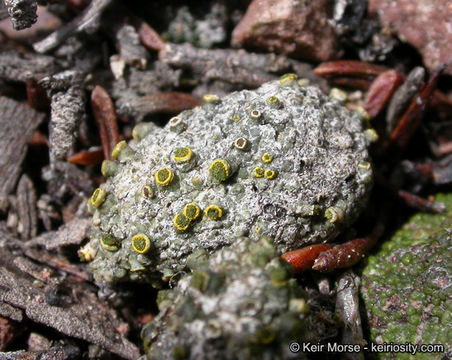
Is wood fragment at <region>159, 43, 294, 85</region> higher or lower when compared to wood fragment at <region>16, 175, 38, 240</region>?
higher

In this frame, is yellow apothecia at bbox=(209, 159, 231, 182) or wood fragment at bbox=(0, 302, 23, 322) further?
wood fragment at bbox=(0, 302, 23, 322)

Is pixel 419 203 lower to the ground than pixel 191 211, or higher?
lower

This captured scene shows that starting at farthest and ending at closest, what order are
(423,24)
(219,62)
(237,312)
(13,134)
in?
(423,24) < (219,62) < (13,134) < (237,312)

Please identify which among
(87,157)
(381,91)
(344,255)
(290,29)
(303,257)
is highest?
(290,29)

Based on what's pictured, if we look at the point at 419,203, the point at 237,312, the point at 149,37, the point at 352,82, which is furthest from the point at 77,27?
the point at 419,203

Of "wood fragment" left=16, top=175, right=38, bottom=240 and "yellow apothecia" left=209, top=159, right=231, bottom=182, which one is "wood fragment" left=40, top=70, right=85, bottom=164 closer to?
"wood fragment" left=16, top=175, right=38, bottom=240

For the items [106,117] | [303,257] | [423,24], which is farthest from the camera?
[423,24]

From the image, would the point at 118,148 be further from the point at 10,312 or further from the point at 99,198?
the point at 10,312

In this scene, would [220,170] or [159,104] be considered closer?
[220,170]

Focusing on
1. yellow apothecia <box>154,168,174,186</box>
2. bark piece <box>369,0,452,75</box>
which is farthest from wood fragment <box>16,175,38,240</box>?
bark piece <box>369,0,452,75</box>
